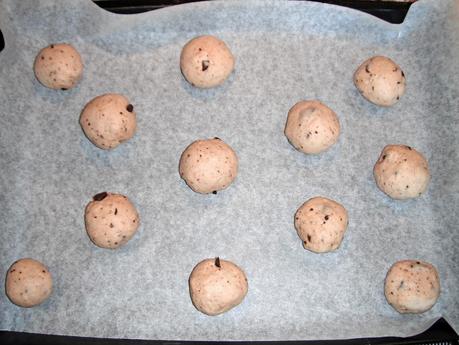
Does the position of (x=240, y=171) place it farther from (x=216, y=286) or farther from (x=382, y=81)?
(x=382, y=81)

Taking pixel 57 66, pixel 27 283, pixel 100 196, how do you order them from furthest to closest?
pixel 57 66, pixel 100 196, pixel 27 283

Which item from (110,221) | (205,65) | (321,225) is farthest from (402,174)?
(110,221)

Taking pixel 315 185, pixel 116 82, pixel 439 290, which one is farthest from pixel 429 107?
pixel 116 82

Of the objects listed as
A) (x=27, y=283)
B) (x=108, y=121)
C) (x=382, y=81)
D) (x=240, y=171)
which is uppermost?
(x=382, y=81)

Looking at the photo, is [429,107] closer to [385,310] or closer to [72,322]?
[385,310]

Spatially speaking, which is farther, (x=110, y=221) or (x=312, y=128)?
(x=312, y=128)

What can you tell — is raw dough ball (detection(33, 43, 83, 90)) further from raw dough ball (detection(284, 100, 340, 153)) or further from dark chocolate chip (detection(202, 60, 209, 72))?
raw dough ball (detection(284, 100, 340, 153))
